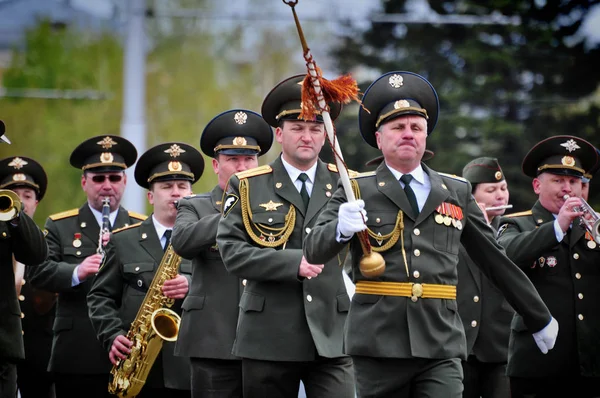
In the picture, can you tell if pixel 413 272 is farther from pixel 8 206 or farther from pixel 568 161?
pixel 568 161

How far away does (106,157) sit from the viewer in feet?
36.8

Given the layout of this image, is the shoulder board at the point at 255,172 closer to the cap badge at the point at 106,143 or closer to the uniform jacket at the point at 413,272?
the uniform jacket at the point at 413,272

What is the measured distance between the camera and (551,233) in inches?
359

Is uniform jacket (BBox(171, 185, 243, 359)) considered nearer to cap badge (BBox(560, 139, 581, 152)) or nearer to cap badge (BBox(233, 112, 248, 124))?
cap badge (BBox(233, 112, 248, 124))

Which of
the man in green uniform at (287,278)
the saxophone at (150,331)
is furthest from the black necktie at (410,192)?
the saxophone at (150,331)

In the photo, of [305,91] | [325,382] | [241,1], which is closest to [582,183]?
[325,382]

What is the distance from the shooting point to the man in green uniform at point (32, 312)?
1130 cm

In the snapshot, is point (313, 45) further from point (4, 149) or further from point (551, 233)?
point (551, 233)

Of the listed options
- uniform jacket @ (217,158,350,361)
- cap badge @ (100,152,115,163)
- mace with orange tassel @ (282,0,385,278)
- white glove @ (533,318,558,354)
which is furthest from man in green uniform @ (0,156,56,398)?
white glove @ (533,318,558,354)

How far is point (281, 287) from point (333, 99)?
152cm

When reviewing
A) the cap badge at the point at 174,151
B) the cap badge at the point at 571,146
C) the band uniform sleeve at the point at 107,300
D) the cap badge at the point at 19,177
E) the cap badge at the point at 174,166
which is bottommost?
the band uniform sleeve at the point at 107,300

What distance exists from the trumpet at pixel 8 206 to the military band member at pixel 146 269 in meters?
1.41

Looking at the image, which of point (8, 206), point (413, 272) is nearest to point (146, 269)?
point (8, 206)

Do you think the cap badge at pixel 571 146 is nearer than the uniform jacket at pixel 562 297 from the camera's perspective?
No
